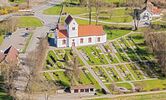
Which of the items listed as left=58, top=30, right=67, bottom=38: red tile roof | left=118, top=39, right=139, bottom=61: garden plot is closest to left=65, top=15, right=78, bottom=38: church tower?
left=58, top=30, right=67, bottom=38: red tile roof

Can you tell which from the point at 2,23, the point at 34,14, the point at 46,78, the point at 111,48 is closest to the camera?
the point at 46,78

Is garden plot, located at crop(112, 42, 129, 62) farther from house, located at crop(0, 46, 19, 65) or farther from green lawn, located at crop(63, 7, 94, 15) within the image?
green lawn, located at crop(63, 7, 94, 15)

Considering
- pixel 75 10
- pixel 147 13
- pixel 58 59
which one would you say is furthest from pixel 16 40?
pixel 147 13

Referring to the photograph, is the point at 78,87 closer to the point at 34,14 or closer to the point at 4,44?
the point at 4,44

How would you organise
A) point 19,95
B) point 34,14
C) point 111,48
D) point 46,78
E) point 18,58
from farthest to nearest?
point 34,14, point 111,48, point 18,58, point 46,78, point 19,95

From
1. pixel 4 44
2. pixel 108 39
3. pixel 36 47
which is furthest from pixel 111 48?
pixel 4 44

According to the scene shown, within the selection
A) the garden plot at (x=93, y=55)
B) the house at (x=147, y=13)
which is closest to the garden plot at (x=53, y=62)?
the garden plot at (x=93, y=55)
